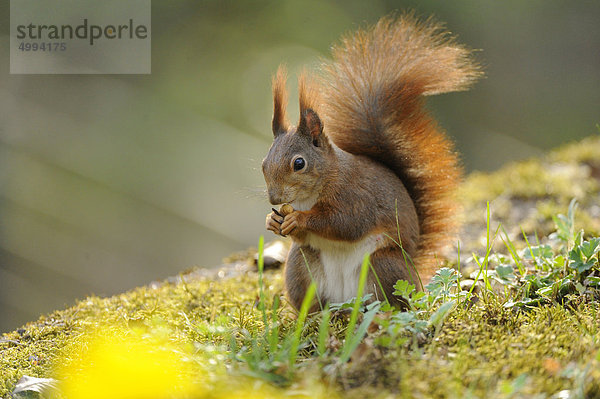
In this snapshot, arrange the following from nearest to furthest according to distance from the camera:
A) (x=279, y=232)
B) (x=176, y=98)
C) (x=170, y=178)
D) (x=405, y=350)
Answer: (x=405, y=350)
(x=279, y=232)
(x=170, y=178)
(x=176, y=98)

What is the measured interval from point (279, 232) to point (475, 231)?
4.19 ft

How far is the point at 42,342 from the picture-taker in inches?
60.6

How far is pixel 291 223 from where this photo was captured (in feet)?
4.87

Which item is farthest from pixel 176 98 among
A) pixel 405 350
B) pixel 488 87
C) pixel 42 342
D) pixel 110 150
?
pixel 405 350

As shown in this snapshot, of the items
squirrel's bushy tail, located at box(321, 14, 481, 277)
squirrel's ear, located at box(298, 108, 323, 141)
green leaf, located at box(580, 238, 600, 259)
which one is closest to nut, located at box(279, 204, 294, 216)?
squirrel's ear, located at box(298, 108, 323, 141)

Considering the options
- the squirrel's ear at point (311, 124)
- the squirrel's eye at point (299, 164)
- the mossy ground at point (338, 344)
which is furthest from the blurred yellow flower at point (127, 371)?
the squirrel's ear at point (311, 124)

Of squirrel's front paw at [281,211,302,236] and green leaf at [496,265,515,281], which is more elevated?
squirrel's front paw at [281,211,302,236]

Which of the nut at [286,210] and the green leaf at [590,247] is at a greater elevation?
the nut at [286,210]

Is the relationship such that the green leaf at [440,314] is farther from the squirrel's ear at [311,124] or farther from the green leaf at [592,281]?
the squirrel's ear at [311,124]

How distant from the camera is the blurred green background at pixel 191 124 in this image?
4234 mm

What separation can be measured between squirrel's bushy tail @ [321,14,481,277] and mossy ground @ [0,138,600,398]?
0.42 m

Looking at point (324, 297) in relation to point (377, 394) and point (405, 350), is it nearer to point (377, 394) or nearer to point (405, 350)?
point (405, 350)

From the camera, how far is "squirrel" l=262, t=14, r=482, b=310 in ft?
5.02

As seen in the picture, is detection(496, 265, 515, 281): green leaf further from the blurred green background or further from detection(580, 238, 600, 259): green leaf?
the blurred green background
